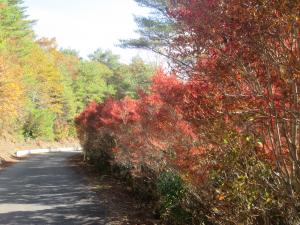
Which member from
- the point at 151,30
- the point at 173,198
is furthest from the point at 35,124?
the point at 173,198

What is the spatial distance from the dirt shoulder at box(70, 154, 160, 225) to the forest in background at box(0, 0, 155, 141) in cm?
1479

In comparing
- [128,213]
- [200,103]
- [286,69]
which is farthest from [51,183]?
[286,69]

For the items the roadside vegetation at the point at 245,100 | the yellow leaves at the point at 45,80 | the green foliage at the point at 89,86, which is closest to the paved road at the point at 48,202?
the roadside vegetation at the point at 245,100

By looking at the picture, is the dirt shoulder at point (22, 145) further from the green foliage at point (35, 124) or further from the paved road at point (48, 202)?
the paved road at point (48, 202)

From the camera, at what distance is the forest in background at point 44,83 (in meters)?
40.8

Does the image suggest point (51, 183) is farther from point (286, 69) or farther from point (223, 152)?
point (286, 69)

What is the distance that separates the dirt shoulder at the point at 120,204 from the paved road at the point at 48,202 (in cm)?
31

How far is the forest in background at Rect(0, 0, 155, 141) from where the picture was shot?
40.8 m

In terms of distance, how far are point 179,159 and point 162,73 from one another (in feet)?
13.2

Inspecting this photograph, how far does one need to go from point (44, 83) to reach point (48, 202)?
42.8 metres

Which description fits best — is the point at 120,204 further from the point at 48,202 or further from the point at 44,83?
the point at 44,83

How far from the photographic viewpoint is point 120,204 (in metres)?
11.9

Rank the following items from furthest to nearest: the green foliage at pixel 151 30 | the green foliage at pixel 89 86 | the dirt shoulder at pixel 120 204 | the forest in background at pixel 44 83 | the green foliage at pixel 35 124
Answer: the green foliage at pixel 89 86
the green foliage at pixel 35 124
the forest in background at pixel 44 83
the green foliage at pixel 151 30
the dirt shoulder at pixel 120 204

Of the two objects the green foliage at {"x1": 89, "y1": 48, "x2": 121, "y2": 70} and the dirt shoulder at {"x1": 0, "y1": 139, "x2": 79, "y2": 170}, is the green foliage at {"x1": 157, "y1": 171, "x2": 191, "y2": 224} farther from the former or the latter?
the green foliage at {"x1": 89, "y1": 48, "x2": 121, "y2": 70}
